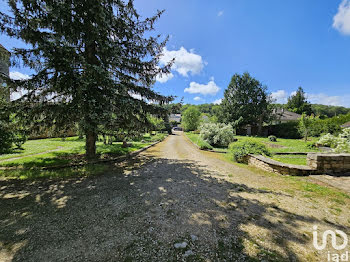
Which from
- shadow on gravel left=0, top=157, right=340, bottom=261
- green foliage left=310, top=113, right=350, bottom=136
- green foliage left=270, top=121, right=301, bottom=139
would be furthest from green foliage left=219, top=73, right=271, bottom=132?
shadow on gravel left=0, top=157, right=340, bottom=261

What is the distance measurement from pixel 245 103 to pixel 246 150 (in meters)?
26.2

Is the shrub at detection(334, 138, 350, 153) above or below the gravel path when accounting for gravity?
above

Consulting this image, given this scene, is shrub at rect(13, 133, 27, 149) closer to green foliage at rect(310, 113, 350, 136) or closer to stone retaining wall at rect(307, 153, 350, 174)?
stone retaining wall at rect(307, 153, 350, 174)

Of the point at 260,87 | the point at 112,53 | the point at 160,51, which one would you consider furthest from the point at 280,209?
the point at 260,87

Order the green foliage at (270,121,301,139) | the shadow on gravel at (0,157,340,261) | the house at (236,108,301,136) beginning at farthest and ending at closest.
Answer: the house at (236,108,301,136) < the green foliage at (270,121,301,139) < the shadow on gravel at (0,157,340,261)

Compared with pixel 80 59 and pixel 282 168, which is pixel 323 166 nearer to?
pixel 282 168

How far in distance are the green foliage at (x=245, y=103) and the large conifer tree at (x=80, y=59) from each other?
2600cm

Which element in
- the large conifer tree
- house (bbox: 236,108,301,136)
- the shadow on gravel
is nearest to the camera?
the shadow on gravel

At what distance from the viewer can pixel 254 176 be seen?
5562 millimetres

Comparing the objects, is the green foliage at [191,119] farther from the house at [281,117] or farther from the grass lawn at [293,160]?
the grass lawn at [293,160]

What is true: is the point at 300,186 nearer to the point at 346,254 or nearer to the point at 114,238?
the point at 346,254

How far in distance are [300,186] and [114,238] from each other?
18.2 ft

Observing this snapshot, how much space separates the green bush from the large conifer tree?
5.14 m

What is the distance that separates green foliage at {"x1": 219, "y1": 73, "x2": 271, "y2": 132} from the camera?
94.1 ft
